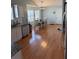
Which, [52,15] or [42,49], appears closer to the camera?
[42,49]

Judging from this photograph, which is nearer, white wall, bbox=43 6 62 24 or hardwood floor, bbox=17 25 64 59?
hardwood floor, bbox=17 25 64 59

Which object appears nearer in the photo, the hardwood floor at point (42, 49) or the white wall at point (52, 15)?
the hardwood floor at point (42, 49)

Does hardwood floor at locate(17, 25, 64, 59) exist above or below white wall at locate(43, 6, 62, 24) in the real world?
below

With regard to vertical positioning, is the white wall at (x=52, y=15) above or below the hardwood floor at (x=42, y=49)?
above

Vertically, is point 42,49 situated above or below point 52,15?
below
